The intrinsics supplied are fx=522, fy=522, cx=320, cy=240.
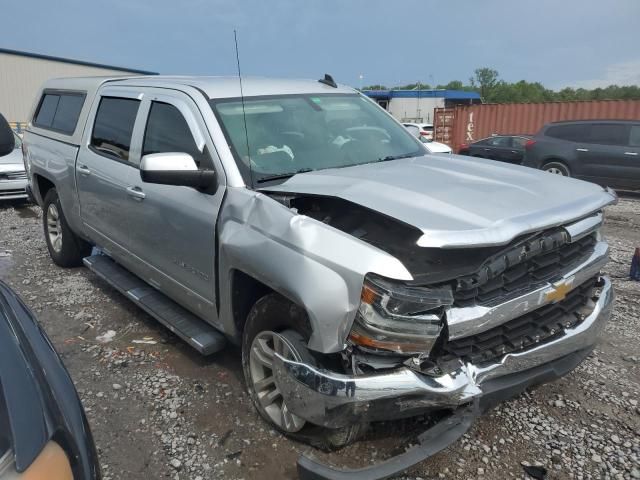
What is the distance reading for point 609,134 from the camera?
471 inches

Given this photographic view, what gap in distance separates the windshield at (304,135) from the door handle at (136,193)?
825 mm

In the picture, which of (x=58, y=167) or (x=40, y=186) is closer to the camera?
(x=58, y=167)

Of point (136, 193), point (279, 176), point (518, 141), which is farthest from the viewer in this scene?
point (518, 141)

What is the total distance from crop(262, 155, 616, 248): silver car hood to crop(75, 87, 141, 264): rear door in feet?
5.23

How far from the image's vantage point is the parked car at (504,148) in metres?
16.3

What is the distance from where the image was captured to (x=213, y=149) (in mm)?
2984

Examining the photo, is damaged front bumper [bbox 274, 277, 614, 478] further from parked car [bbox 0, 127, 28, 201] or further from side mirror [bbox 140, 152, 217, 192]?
parked car [bbox 0, 127, 28, 201]

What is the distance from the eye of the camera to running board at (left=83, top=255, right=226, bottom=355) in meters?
3.14

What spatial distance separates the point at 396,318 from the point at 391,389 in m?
0.29

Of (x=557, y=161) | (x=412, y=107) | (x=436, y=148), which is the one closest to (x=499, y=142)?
(x=557, y=161)

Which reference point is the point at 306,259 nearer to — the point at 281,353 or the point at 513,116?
the point at 281,353

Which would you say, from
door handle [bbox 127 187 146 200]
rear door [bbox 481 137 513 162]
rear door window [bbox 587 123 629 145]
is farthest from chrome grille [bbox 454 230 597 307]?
rear door [bbox 481 137 513 162]

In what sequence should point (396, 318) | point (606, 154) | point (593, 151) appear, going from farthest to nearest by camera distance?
point (593, 151)
point (606, 154)
point (396, 318)

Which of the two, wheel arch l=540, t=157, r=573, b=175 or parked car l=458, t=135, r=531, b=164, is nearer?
wheel arch l=540, t=157, r=573, b=175
